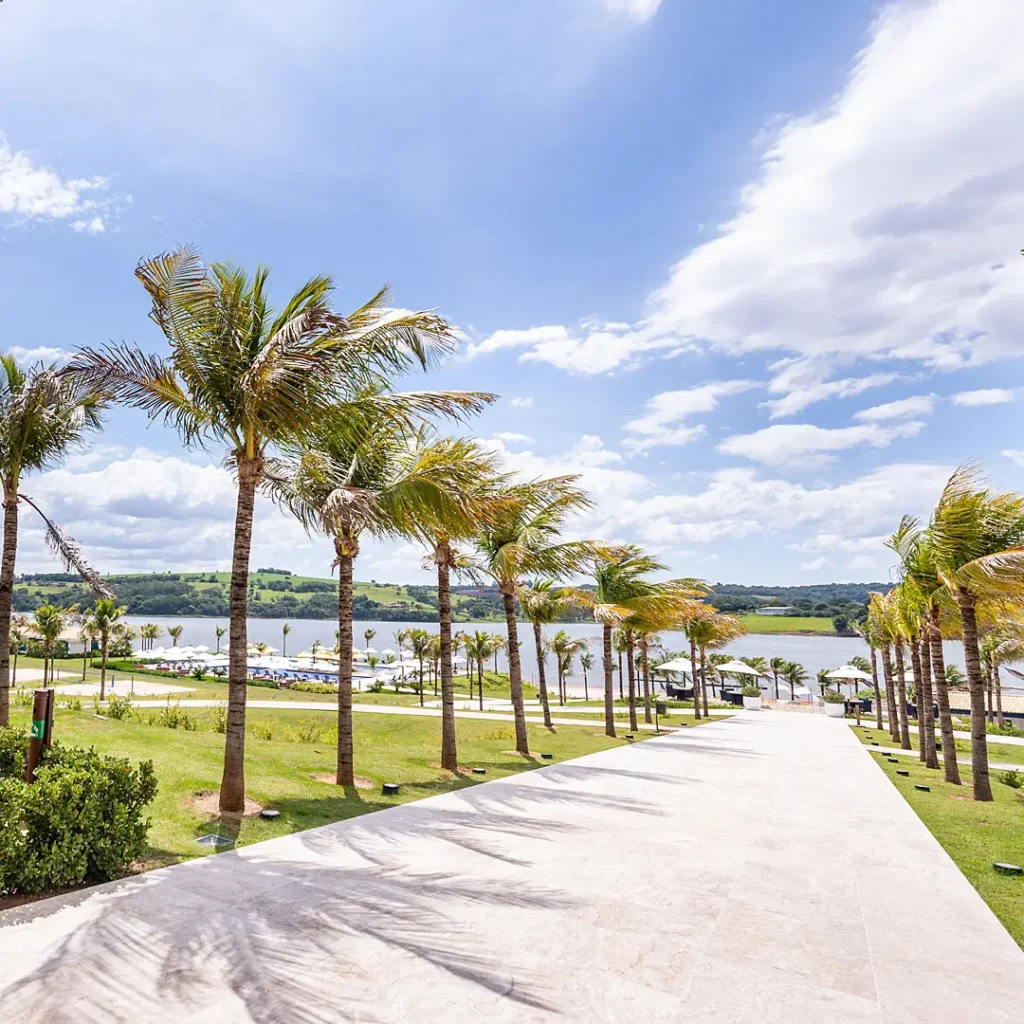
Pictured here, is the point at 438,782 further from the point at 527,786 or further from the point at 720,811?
the point at 720,811

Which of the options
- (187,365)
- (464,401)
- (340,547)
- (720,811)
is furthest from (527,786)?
(187,365)

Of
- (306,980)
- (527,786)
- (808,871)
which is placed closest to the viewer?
(306,980)

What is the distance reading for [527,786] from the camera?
12289mm

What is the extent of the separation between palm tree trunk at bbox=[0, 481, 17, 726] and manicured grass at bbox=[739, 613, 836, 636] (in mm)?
135044

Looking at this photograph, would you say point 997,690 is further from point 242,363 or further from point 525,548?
point 242,363

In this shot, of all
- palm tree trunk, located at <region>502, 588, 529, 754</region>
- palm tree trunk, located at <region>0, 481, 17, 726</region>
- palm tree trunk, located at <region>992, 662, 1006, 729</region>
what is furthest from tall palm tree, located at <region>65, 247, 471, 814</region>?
palm tree trunk, located at <region>992, 662, 1006, 729</region>

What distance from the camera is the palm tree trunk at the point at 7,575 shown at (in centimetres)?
1136

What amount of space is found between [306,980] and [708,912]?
11.8 ft

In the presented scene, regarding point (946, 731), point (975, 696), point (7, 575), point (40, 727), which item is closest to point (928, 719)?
point (946, 731)

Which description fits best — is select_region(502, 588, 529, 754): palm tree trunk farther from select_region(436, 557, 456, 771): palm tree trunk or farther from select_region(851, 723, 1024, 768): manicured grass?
select_region(851, 723, 1024, 768): manicured grass

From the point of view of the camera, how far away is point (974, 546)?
12.7 meters

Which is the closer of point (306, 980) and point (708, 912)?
point (306, 980)

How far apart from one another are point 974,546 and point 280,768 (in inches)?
555

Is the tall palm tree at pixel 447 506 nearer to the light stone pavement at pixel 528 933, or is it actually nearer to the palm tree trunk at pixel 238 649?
the palm tree trunk at pixel 238 649
